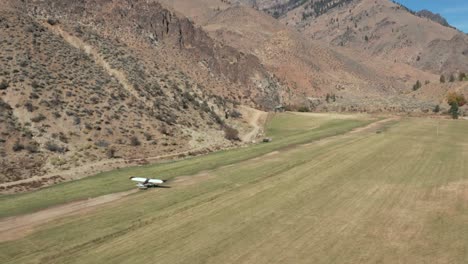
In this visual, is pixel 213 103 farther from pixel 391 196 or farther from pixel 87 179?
pixel 391 196

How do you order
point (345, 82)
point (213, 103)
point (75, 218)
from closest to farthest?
1. point (75, 218)
2. point (213, 103)
3. point (345, 82)

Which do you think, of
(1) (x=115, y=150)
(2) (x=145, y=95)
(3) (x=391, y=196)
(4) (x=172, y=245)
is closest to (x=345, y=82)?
(2) (x=145, y=95)

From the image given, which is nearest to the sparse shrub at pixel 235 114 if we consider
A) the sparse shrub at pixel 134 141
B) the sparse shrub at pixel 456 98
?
the sparse shrub at pixel 134 141

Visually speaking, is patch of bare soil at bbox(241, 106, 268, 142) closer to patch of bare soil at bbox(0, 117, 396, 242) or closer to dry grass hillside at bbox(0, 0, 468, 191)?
dry grass hillside at bbox(0, 0, 468, 191)

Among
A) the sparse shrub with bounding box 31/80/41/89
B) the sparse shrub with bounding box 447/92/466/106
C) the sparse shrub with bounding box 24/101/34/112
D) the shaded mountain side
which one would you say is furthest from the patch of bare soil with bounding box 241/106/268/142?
the sparse shrub with bounding box 447/92/466/106

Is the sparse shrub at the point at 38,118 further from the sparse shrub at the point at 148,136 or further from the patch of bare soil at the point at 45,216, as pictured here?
the patch of bare soil at the point at 45,216

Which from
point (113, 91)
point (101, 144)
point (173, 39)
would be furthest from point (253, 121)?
point (101, 144)

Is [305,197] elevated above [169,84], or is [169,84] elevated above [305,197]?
[169,84]
